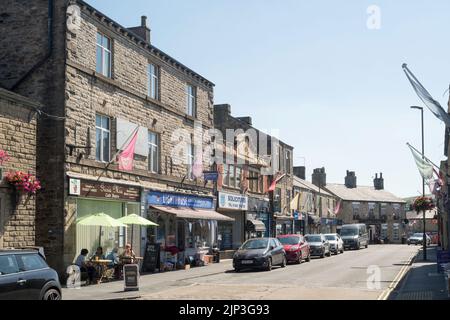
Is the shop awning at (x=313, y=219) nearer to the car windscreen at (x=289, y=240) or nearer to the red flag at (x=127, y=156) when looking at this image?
the car windscreen at (x=289, y=240)

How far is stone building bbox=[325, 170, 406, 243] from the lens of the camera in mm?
82562

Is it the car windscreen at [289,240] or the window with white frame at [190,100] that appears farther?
the window with white frame at [190,100]

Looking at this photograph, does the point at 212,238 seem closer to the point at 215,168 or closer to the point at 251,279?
the point at 215,168

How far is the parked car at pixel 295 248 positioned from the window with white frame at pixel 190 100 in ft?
28.9

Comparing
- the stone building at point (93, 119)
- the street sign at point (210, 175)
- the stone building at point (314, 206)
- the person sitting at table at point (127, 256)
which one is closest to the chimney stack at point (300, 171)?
the stone building at point (314, 206)

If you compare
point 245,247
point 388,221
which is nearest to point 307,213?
point 388,221

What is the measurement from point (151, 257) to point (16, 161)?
8368mm

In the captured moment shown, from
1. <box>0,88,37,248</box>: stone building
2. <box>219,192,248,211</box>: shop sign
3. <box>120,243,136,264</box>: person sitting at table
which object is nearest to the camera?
<box>0,88,37,248</box>: stone building

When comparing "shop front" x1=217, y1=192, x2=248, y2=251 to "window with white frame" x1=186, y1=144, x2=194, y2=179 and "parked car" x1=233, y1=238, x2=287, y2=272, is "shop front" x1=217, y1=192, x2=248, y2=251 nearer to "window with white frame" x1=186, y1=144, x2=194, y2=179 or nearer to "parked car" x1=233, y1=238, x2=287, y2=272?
"window with white frame" x1=186, y1=144, x2=194, y2=179

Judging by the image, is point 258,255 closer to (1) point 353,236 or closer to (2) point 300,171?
(1) point 353,236

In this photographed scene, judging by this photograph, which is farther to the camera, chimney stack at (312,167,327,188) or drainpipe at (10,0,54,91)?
chimney stack at (312,167,327,188)

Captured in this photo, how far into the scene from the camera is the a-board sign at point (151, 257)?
25609 mm

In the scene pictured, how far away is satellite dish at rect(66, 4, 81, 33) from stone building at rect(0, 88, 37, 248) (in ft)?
11.2

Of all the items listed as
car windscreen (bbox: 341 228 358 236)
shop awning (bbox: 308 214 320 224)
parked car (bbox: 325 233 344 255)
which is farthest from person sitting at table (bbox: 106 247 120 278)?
shop awning (bbox: 308 214 320 224)
